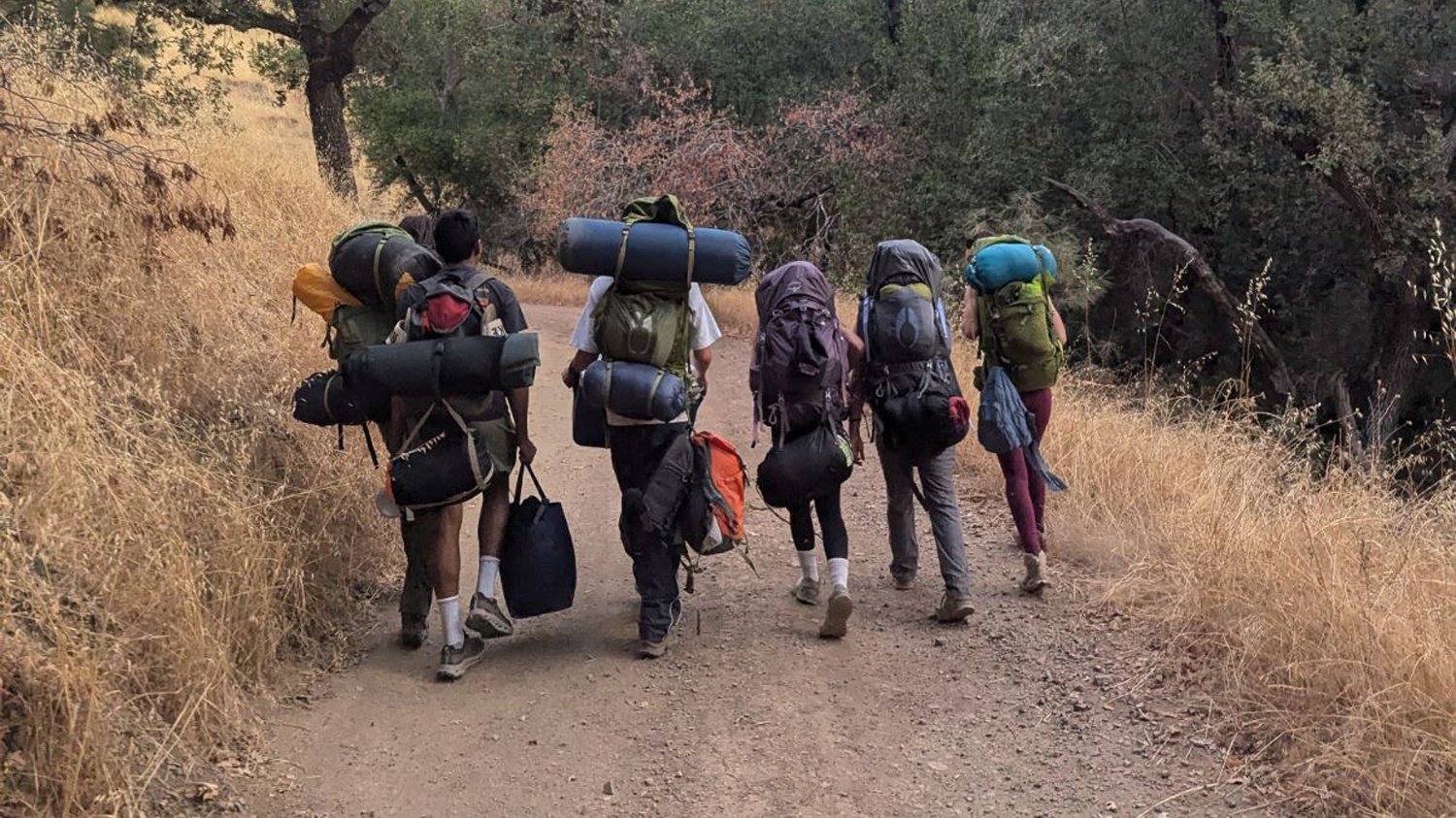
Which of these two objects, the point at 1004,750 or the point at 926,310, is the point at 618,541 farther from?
the point at 1004,750

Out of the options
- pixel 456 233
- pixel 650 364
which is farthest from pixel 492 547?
pixel 456 233

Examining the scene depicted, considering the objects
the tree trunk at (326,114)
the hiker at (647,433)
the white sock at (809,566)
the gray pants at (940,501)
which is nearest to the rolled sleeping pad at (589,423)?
the hiker at (647,433)

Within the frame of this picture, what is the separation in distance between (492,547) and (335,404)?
0.90m

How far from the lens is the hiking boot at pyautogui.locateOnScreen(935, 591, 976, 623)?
16.4ft

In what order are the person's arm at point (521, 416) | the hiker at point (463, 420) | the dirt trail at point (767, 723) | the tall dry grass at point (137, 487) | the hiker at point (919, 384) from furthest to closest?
the hiker at point (919, 384)
the person's arm at point (521, 416)
the hiker at point (463, 420)
the dirt trail at point (767, 723)
the tall dry grass at point (137, 487)

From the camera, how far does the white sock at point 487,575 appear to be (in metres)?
4.81

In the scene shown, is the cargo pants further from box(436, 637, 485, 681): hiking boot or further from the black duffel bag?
box(436, 637, 485, 681): hiking boot

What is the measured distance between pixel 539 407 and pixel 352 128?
16490mm

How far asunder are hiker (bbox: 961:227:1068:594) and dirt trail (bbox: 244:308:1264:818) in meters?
0.32

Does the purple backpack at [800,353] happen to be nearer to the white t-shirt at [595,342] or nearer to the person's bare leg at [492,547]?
the white t-shirt at [595,342]

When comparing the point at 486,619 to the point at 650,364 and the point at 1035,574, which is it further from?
the point at 1035,574

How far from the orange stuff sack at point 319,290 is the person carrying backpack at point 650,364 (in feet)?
3.21

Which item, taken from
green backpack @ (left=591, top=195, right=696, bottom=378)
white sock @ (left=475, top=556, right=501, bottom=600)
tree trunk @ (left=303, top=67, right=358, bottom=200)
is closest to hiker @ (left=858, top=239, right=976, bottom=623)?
green backpack @ (left=591, top=195, right=696, bottom=378)

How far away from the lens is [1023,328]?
522cm
